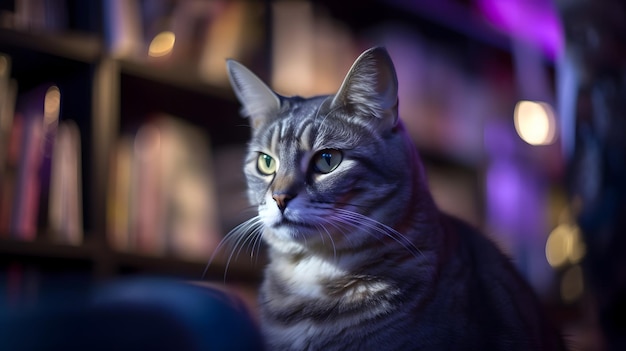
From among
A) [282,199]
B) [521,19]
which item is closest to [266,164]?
[282,199]

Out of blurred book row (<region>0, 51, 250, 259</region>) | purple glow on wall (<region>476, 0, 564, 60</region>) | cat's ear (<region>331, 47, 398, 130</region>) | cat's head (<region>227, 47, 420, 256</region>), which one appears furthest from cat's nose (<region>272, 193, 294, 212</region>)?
purple glow on wall (<region>476, 0, 564, 60</region>)

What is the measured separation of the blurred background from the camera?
3.39 ft

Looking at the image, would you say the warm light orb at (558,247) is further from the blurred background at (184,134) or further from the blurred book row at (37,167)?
the blurred book row at (37,167)

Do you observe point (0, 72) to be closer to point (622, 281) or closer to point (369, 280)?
point (369, 280)

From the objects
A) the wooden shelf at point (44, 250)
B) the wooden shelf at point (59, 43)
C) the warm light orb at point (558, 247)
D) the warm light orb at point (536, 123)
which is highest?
the wooden shelf at point (59, 43)

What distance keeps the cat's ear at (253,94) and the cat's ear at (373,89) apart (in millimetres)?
83

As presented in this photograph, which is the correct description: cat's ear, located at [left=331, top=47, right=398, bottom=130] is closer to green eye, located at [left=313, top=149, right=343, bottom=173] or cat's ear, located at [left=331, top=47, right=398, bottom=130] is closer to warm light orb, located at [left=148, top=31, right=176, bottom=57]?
green eye, located at [left=313, top=149, right=343, bottom=173]

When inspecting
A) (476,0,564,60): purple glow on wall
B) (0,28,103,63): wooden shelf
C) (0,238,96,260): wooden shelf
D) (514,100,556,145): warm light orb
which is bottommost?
(0,238,96,260): wooden shelf

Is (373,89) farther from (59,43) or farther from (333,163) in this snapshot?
(59,43)

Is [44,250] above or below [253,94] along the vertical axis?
below

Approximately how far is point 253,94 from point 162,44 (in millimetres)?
943

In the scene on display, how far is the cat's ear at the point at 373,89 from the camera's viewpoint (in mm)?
607

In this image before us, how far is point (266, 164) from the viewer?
728 mm

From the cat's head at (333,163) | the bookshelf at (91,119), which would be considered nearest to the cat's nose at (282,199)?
the cat's head at (333,163)
